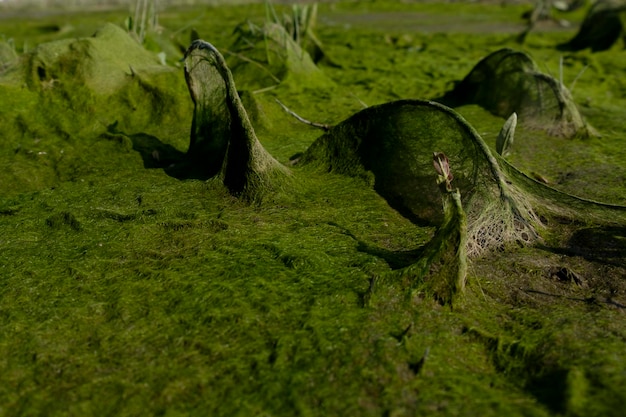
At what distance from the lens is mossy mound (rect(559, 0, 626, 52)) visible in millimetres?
5457

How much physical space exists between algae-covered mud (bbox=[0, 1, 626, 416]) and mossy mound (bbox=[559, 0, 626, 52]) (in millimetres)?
2322

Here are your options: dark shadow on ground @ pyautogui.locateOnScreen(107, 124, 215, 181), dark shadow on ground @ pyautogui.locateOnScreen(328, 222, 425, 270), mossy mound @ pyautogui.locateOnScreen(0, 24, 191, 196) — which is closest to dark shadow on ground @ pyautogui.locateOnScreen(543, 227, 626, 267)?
dark shadow on ground @ pyautogui.locateOnScreen(328, 222, 425, 270)

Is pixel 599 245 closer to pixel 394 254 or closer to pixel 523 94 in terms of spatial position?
pixel 394 254

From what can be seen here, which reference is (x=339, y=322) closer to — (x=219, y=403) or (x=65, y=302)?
(x=219, y=403)

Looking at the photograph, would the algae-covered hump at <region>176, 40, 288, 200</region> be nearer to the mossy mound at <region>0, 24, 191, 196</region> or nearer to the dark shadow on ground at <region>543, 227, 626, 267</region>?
the mossy mound at <region>0, 24, 191, 196</region>

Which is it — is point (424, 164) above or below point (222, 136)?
above

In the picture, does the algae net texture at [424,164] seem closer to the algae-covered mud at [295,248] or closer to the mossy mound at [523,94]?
the algae-covered mud at [295,248]

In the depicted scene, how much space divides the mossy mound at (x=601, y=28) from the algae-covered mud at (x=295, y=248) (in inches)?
91.4

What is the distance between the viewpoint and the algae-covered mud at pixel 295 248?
53.5 inches

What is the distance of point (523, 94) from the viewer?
328 cm

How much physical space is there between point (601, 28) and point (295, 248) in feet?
15.8

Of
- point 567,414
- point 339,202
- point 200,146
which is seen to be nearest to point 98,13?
point 200,146

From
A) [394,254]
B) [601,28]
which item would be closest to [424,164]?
[394,254]

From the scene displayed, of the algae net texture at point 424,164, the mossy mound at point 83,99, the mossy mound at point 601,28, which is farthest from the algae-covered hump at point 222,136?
the mossy mound at point 601,28
